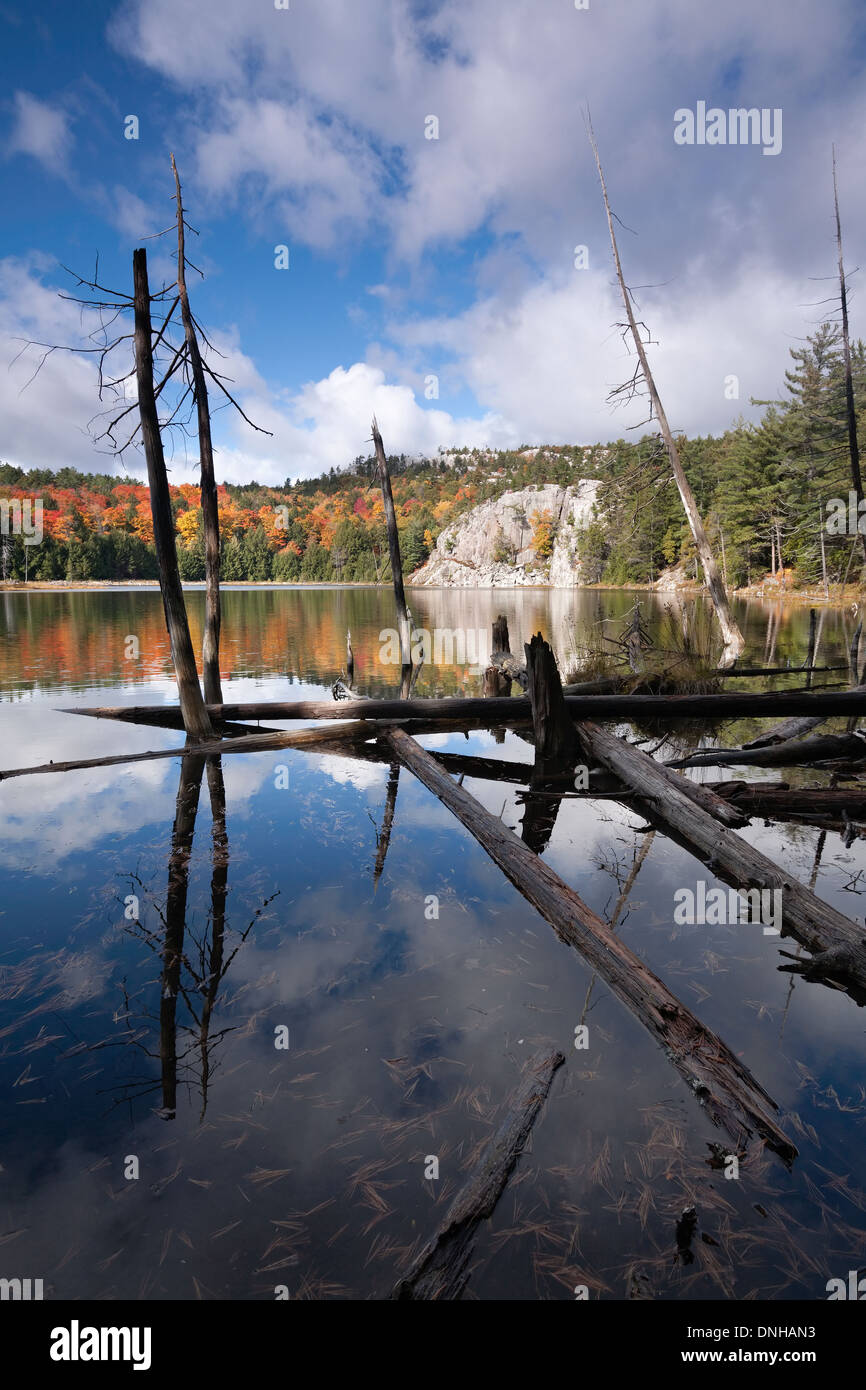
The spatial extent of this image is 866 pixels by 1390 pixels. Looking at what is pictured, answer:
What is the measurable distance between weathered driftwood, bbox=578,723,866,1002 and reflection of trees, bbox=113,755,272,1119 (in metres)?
3.56

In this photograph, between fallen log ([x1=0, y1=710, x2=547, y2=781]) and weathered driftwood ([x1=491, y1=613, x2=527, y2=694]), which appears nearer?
fallen log ([x1=0, y1=710, x2=547, y2=781])

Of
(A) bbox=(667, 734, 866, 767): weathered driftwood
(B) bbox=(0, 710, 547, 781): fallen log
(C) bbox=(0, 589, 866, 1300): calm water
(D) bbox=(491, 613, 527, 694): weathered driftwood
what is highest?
(D) bbox=(491, 613, 527, 694): weathered driftwood

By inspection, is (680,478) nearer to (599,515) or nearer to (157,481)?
(157,481)

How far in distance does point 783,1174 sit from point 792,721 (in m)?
8.81

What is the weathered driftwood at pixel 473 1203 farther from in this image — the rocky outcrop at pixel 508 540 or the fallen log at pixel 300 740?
the rocky outcrop at pixel 508 540

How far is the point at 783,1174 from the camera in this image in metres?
2.53

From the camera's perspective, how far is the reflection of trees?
10.3 ft

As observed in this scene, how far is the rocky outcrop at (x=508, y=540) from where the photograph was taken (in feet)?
468

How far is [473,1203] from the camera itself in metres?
2.35

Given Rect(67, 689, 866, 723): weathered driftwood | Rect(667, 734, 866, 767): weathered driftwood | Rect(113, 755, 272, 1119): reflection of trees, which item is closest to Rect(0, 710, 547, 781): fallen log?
Rect(67, 689, 866, 723): weathered driftwood

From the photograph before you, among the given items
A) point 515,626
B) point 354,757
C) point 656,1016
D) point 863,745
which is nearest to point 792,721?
point 863,745

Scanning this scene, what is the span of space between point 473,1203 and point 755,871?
347cm

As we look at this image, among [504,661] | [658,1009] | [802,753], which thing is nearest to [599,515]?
[504,661]

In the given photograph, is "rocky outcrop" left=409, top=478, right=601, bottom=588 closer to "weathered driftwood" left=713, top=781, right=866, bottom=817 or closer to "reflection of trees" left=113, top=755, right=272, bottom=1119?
"weathered driftwood" left=713, top=781, right=866, bottom=817
